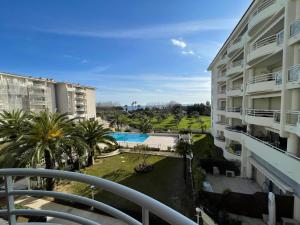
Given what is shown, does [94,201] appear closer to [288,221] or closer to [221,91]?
[288,221]

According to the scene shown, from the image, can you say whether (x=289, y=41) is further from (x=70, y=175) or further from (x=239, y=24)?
(x=70, y=175)

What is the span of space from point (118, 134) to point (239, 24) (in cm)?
3498

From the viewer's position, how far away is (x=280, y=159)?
1192cm

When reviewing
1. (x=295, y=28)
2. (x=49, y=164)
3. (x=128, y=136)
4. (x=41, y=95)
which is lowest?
(x=128, y=136)

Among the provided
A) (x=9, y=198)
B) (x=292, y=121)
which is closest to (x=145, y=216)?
(x=9, y=198)

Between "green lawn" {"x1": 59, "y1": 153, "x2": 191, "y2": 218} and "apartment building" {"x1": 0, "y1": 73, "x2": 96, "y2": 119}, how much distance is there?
19.3 meters

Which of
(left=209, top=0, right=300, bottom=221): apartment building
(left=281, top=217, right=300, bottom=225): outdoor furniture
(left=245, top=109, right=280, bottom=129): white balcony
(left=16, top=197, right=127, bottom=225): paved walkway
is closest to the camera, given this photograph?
(left=281, top=217, right=300, bottom=225): outdoor furniture

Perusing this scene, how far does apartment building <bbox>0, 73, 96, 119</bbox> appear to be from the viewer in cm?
4231

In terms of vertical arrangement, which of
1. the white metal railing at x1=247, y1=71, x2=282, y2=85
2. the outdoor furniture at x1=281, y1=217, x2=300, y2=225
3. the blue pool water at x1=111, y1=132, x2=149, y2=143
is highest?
the white metal railing at x1=247, y1=71, x2=282, y2=85

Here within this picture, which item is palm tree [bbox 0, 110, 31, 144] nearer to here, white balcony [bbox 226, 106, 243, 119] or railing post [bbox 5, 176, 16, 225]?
railing post [bbox 5, 176, 16, 225]

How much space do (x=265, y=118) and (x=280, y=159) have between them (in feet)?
14.6

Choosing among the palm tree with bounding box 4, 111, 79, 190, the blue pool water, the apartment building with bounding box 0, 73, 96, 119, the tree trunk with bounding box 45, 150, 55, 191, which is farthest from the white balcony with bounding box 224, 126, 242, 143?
the apartment building with bounding box 0, 73, 96, 119

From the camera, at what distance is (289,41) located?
1210cm

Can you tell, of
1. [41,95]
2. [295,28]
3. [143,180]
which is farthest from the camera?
[41,95]
